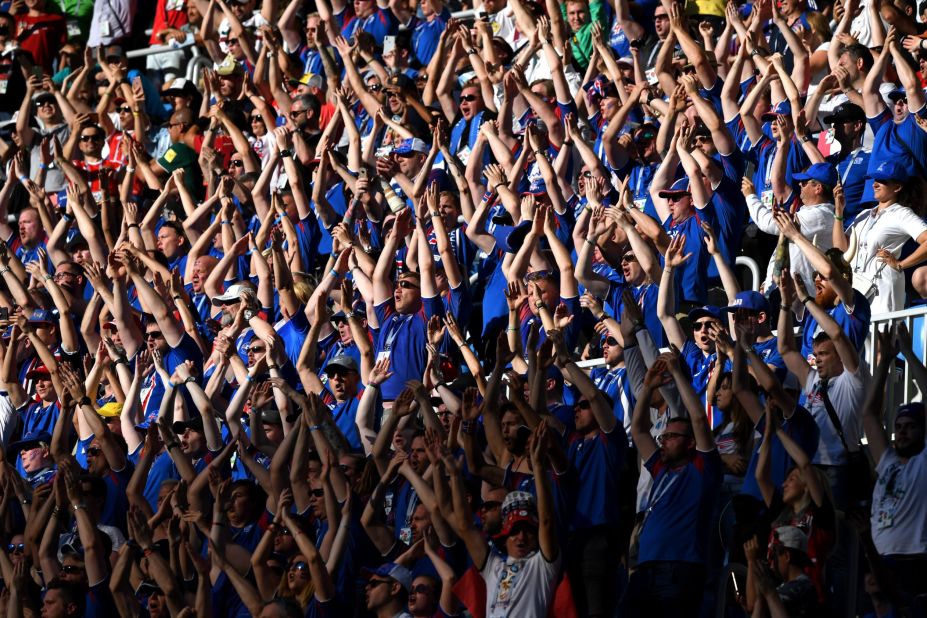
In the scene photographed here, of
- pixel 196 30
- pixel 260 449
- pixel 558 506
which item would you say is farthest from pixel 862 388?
pixel 196 30

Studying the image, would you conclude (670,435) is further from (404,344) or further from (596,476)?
(404,344)

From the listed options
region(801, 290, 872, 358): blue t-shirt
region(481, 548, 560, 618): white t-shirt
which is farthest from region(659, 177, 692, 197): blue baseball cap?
region(481, 548, 560, 618): white t-shirt

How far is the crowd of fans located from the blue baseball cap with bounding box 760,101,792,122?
2 cm

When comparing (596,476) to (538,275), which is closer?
(596,476)

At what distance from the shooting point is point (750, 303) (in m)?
11.5

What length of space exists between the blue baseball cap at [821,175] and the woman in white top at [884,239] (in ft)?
0.83

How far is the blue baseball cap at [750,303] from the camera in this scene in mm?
11539

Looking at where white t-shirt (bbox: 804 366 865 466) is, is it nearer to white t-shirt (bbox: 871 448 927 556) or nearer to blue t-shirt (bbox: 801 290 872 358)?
blue t-shirt (bbox: 801 290 872 358)

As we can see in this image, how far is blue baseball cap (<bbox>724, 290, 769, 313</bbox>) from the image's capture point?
1154cm

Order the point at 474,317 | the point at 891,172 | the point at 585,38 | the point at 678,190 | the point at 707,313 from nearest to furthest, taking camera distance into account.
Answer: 1. the point at 707,313
2. the point at 891,172
3. the point at 678,190
4. the point at 474,317
5. the point at 585,38

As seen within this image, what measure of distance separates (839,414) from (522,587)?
182 cm

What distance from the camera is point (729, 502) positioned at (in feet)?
34.6

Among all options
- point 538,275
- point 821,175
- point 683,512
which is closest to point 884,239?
point 821,175

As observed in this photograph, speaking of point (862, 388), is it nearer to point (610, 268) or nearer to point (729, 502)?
point (729, 502)
